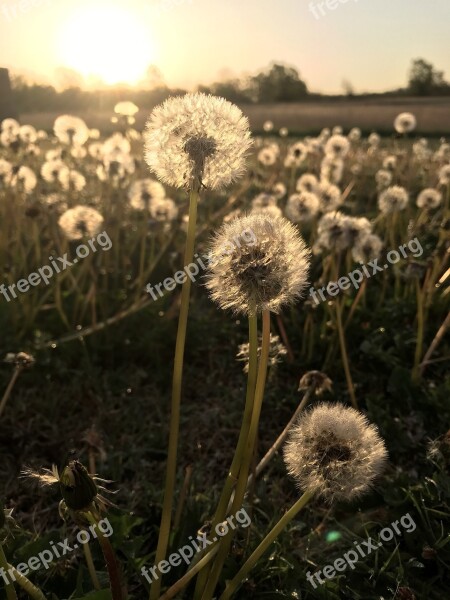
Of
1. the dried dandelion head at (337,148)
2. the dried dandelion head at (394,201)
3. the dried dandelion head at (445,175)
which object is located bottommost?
the dried dandelion head at (394,201)

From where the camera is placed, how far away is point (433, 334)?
3.33 m

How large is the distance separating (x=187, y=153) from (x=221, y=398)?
1.85m

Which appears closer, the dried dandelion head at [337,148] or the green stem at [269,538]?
the green stem at [269,538]

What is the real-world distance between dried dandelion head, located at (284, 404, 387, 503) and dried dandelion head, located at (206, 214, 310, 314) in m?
0.31

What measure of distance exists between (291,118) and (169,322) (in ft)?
38.3

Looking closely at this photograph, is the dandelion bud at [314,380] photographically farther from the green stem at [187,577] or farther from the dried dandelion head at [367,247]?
the dried dandelion head at [367,247]

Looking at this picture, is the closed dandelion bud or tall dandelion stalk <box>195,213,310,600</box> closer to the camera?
the closed dandelion bud

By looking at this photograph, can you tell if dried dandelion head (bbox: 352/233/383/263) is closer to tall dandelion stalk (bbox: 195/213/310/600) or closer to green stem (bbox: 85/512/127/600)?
tall dandelion stalk (bbox: 195/213/310/600)

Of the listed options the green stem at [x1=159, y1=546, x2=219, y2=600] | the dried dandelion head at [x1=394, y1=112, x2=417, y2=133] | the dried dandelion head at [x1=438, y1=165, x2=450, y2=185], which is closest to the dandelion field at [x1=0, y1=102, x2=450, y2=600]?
the green stem at [x1=159, y1=546, x2=219, y2=600]

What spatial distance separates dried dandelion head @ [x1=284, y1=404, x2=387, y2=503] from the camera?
1.42 metres

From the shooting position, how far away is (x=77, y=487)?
4.02ft

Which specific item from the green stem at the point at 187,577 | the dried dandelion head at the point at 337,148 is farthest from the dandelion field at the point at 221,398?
the dried dandelion head at the point at 337,148

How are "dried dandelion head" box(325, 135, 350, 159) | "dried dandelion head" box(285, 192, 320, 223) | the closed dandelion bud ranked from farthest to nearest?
"dried dandelion head" box(325, 135, 350, 159)
"dried dandelion head" box(285, 192, 320, 223)
the closed dandelion bud

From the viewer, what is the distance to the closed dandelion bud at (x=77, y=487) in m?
1.22
